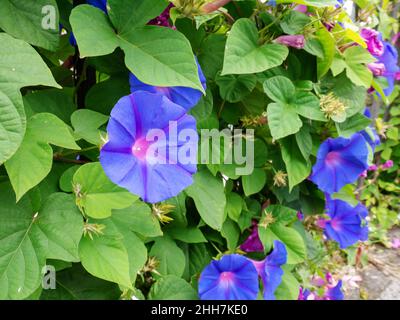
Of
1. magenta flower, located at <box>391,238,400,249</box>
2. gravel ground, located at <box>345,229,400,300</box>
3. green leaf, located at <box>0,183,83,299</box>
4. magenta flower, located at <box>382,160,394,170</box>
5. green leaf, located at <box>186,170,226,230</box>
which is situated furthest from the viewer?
magenta flower, located at <box>382,160,394,170</box>

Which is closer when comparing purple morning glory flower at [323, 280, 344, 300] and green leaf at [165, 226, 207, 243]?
green leaf at [165, 226, 207, 243]

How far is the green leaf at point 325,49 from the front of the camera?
106 centimetres

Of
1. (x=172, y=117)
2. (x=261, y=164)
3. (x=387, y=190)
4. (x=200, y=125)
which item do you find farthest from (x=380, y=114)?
(x=172, y=117)

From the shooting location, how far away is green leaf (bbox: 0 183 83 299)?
0.67m

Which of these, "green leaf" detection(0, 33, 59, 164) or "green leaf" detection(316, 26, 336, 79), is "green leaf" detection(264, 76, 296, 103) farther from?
"green leaf" detection(0, 33, 59, 164)

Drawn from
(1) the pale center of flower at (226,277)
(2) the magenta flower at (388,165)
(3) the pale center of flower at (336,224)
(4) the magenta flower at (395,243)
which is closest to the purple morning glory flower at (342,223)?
(3) the pale center of flower at (336,224)

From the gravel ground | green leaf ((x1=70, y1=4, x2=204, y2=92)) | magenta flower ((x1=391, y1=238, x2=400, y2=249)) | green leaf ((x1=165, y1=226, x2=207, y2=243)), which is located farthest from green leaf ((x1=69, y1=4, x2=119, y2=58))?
magenta flower ((x1=391, y1=238, x2=400, y2=249))

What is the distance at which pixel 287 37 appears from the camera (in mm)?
1006

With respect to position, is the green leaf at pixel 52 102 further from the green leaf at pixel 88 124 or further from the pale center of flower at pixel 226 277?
the pale center of flower at pixel 226 277

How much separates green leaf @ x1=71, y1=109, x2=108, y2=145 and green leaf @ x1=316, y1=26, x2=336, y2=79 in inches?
23.0

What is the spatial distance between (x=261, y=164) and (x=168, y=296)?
1.37ft

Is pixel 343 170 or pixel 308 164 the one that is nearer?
pixel 308 164
